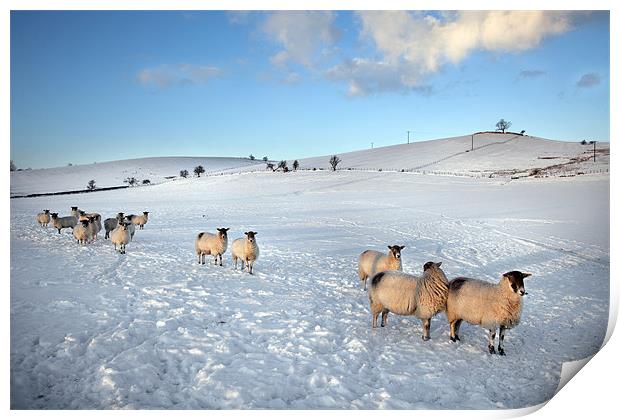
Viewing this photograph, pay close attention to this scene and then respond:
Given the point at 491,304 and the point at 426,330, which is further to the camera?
the point at 426,330

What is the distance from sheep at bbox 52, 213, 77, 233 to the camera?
1499 centimetres

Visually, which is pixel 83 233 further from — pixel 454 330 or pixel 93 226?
pixel 454 330

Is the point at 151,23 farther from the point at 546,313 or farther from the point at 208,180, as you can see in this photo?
the point at 208,180

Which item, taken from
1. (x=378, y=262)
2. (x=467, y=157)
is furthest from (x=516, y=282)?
(x=467, y=157)

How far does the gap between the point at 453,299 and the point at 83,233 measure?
480 inches

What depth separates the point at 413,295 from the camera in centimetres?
577

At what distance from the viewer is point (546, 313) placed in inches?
273

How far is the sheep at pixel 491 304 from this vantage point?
5246 mm

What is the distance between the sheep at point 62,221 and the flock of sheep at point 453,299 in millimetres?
14203

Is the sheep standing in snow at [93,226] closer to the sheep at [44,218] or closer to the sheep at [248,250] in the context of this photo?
the sheep at [44,218]

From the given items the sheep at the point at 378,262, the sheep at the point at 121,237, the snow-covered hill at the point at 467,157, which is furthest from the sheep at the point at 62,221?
the snow-covered hill at the point at 467,157
